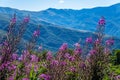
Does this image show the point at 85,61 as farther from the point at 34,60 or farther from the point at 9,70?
the point at 34,60

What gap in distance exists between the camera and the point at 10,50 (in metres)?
6.93

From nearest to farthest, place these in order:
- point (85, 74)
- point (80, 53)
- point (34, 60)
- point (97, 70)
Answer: point (85, 74) → point (97, 70) → point (80, 53) → point (34, 60)

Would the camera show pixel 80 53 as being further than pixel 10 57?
Answer: Yes

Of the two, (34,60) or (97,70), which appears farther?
(34,60)

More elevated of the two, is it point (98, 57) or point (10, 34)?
point (10, 34)

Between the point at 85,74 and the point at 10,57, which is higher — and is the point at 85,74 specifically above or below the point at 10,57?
below

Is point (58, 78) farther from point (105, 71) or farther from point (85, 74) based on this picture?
point (105, 71)

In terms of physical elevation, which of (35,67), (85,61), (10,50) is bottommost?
(35,67)

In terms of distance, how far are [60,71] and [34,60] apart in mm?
6639

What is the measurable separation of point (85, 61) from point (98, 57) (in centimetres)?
55

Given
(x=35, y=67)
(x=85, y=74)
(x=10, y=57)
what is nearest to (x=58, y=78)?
(x=10, y=57)

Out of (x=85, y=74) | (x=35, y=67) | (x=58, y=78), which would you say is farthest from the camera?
(x=35, y=67)

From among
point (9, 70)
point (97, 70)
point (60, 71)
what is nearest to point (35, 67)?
point (97, 70)

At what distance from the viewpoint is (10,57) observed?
698cm
